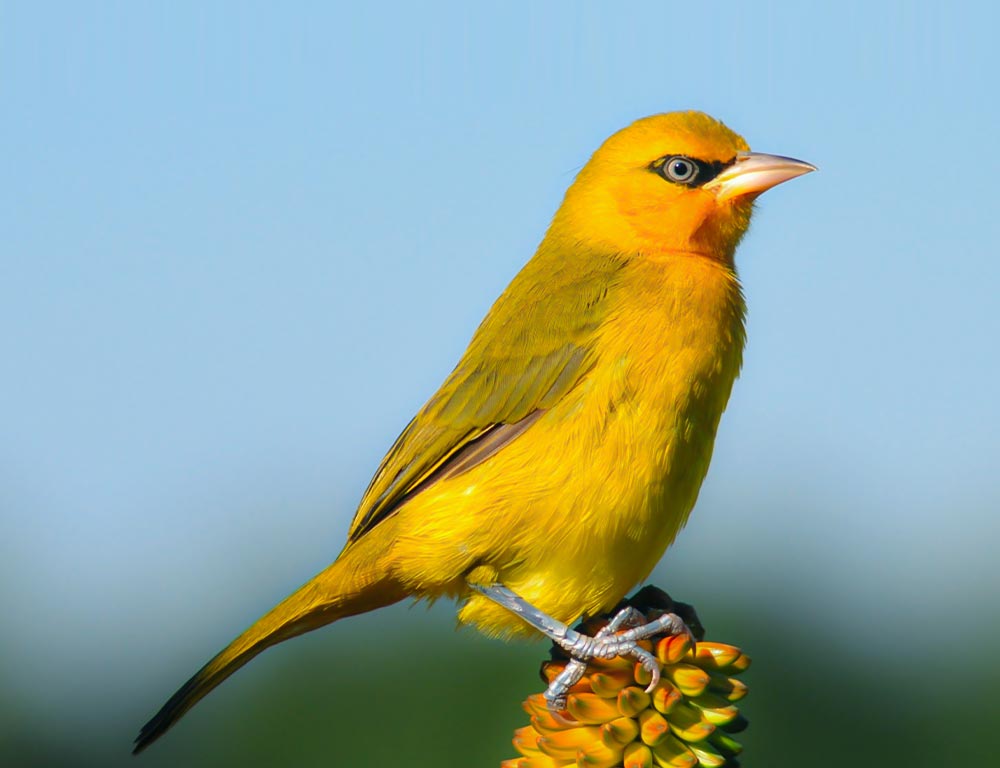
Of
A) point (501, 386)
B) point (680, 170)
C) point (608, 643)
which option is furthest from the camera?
point (680, 170)

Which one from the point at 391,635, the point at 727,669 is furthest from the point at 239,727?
the point at 727,669

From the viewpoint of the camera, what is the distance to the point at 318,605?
16.5 ft

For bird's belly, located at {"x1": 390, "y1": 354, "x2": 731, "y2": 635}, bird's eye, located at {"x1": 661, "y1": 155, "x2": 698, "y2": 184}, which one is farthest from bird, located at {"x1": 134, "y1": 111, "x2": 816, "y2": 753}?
bird's eye, located at {"x1": 661, "y1": 155, "x2": 698, "y2": 184}

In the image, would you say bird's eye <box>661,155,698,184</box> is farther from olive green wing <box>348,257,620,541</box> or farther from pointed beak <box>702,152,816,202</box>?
olive green wing <box>348,257,620,541</box>

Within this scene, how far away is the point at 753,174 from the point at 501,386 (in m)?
1.37

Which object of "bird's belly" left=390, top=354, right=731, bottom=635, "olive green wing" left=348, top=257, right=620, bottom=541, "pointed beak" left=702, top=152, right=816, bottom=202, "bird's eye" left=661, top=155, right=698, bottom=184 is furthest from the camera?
"bird's eye" left=661, top=155, right=698, bottom=184

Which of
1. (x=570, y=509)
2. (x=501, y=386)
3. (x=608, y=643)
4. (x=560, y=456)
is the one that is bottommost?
(x=608, y=643)

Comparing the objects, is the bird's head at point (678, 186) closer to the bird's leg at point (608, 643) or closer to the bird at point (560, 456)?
the bird at point (560, 456)

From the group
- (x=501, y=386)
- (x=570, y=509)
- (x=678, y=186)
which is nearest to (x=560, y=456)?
(x=570, y=509)

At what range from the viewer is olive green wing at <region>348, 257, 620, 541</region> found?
5.13 metres

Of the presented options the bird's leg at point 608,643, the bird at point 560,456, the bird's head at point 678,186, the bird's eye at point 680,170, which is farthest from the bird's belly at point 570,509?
the bird's eye at point 680,170

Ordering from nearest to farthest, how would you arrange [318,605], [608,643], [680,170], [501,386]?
[608,643], [318,605], [501,386], [680,170]

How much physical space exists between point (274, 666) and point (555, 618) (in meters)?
6.84

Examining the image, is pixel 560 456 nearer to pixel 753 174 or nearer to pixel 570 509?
pixel 570 509
